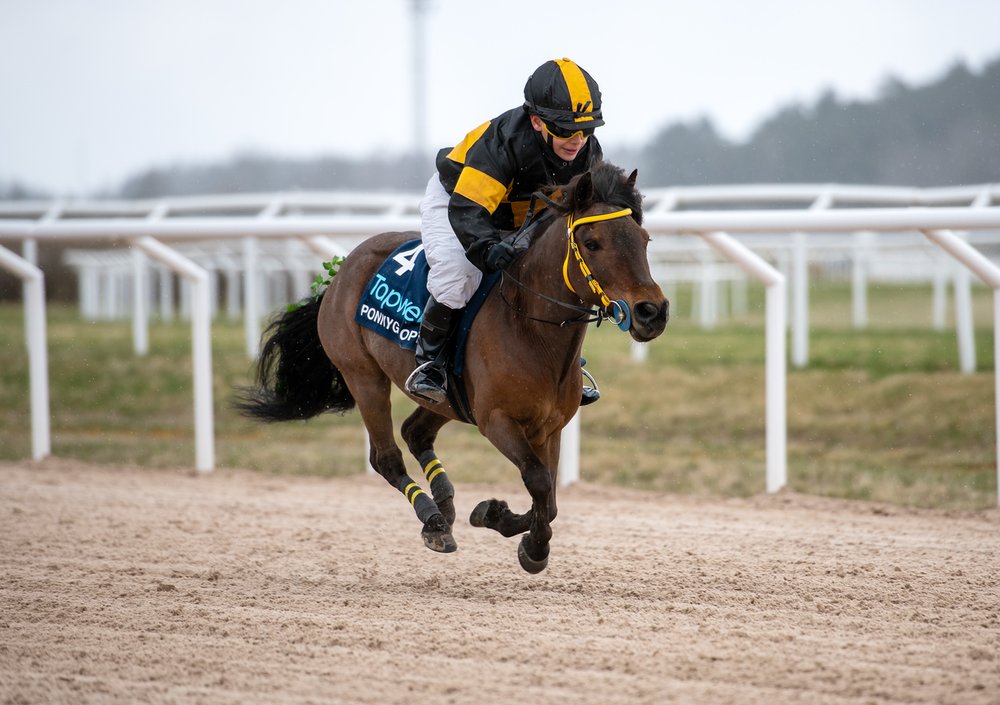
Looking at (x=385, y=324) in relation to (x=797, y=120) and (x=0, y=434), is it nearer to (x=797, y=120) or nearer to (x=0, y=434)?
(x=0, y=434)

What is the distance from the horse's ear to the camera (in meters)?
4.26

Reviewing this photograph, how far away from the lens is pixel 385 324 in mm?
5355

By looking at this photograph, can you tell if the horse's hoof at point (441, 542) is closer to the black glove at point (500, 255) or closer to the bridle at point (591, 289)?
the bridle at point (591, 289)

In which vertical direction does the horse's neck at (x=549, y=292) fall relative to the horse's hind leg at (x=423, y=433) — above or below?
above

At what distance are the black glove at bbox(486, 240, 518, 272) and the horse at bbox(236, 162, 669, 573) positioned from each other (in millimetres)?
105

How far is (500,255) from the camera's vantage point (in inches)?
181

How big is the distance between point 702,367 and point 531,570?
25.1ft

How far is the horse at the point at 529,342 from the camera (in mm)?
4184

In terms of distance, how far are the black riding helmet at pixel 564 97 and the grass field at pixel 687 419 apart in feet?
11.5

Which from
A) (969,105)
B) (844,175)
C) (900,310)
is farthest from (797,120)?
(900,310)

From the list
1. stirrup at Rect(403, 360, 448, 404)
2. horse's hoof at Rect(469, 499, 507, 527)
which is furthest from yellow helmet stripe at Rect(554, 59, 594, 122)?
horse's hoof at Rect(469, 499, 507, 527)

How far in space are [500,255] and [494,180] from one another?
34 centimetres

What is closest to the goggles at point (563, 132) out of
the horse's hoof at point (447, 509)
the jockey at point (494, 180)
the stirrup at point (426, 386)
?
the jockey at point (494, 180)

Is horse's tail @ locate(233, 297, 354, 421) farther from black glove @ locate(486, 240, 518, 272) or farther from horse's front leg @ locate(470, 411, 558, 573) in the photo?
black glove @ locate(486, 240, 518, 272)
